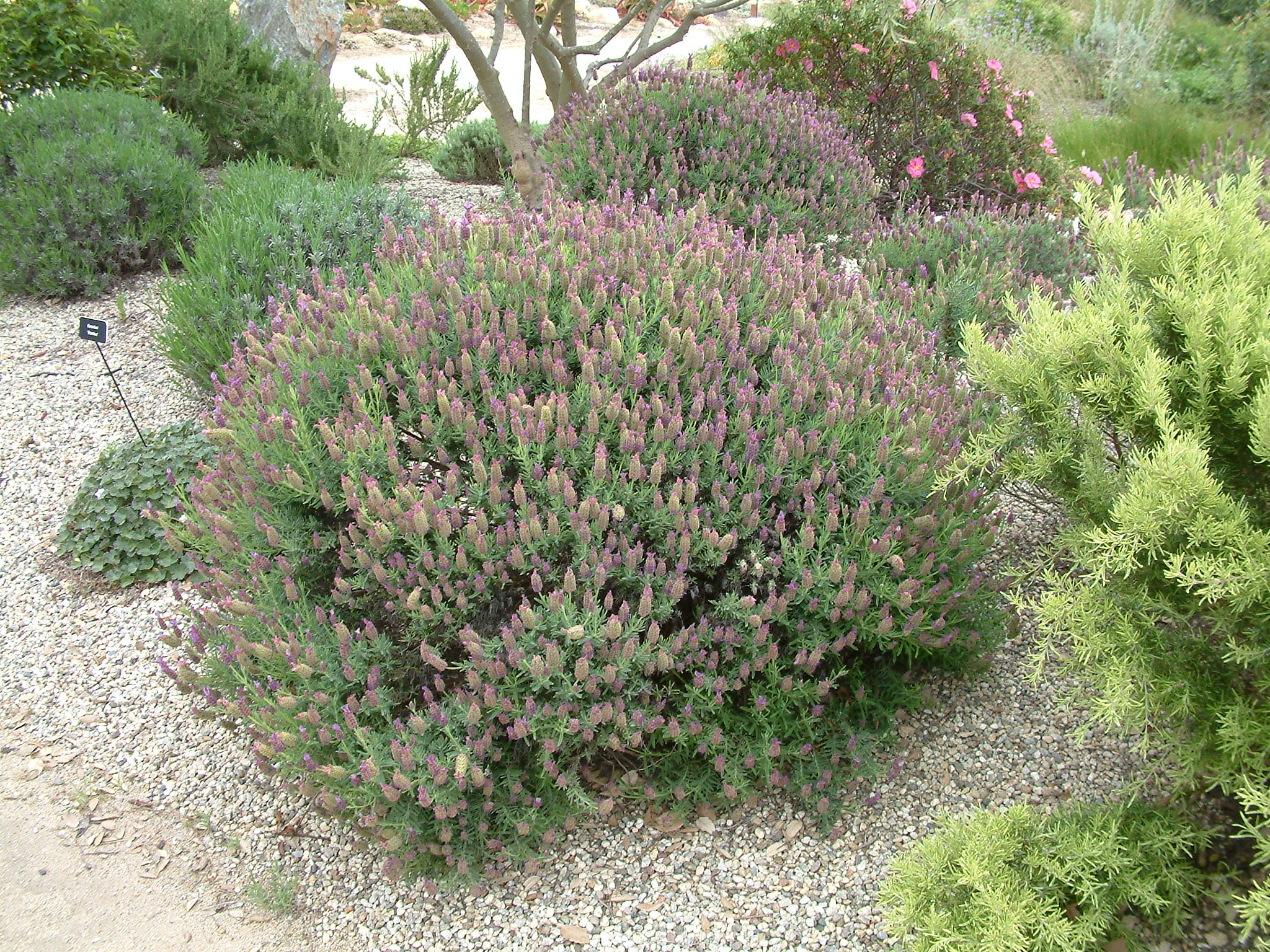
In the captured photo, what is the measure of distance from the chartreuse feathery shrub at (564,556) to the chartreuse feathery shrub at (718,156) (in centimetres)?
234

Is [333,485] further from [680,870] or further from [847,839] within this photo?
[847,839]

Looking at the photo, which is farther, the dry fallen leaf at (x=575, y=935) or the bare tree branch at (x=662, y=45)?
the bare tree branch at (x=662, y=45)

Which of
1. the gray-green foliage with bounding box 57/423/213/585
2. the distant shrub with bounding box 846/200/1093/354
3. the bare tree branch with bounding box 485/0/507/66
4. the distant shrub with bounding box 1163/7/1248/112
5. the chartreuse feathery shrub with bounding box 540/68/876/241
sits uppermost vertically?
the distant shrub with bounding box 1163/7/1248/112

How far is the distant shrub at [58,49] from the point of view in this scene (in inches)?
287

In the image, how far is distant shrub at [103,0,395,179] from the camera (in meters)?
8.14

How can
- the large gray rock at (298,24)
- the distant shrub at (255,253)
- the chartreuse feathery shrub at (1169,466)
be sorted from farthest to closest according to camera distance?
the large gray rock at (298,24) → the distant shrub at (255,253) → the chartreuse feathery shrub at (1169,466)

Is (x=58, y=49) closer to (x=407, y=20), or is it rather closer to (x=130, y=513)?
(x=130, y=513)

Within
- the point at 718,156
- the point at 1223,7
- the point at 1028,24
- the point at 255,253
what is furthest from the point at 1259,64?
the point at 255,253

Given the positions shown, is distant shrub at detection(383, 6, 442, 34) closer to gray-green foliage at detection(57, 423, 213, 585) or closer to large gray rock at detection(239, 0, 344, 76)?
large gray rock at detection(239, 0, 344, 76)

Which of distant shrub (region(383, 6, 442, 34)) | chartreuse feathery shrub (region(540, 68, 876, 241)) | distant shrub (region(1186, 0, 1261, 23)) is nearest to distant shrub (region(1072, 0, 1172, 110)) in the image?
distant shrub (region(1186, 0, 1261, 23))

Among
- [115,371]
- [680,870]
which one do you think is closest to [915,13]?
[115,371]

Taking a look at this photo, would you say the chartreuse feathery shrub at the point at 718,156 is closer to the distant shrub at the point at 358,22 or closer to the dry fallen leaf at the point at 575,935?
the dry fallen leaf at the point at 575,935

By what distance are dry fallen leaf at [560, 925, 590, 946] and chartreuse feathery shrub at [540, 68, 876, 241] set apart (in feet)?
12.3

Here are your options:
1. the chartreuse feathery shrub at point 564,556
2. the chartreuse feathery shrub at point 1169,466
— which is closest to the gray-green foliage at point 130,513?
the chartreuse feathery shrub at point 564,556
